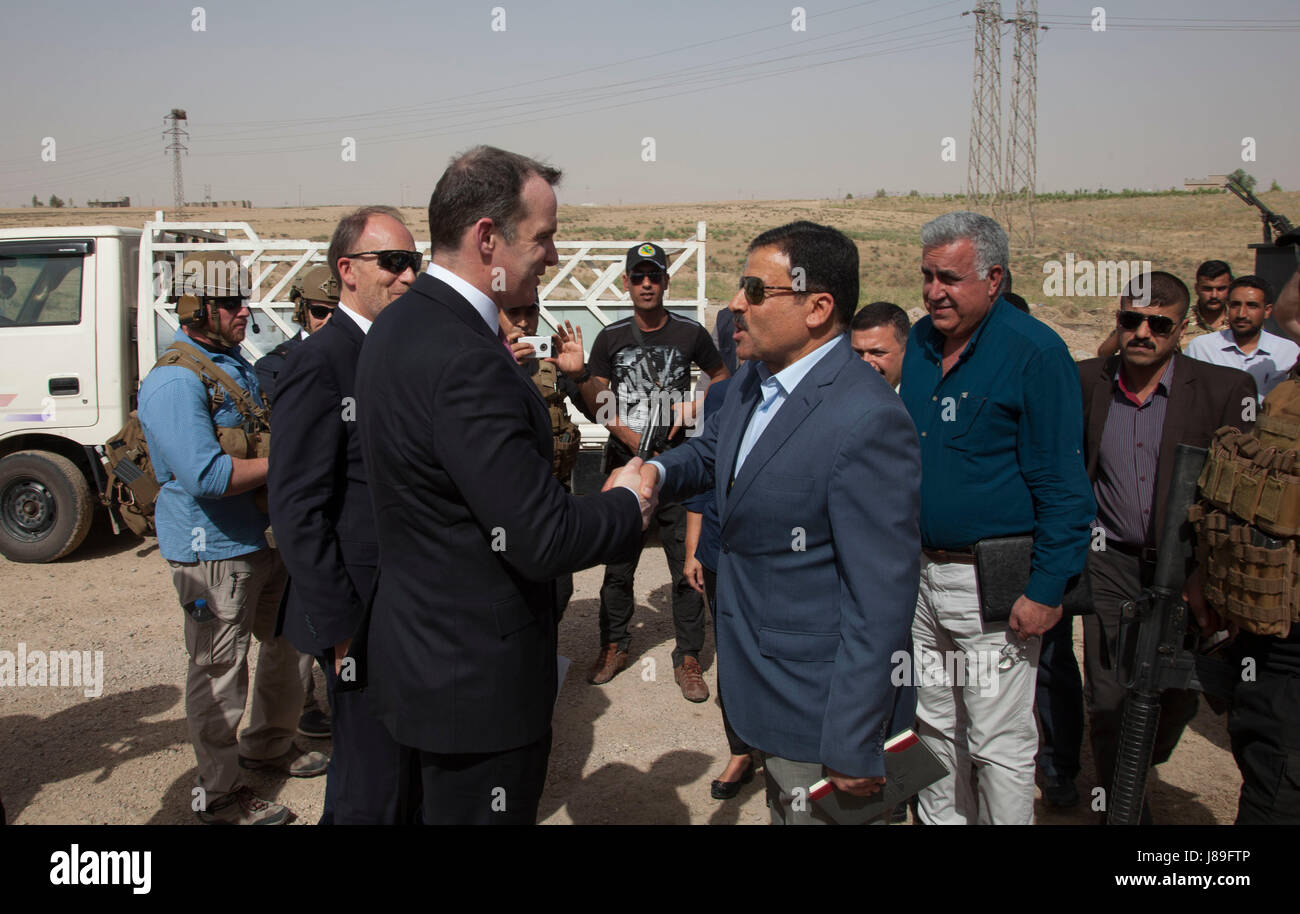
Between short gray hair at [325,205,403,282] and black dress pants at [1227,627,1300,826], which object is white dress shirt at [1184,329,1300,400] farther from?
short gray hair at [325,205,403,282]

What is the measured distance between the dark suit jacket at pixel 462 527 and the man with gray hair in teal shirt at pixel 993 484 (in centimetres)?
145

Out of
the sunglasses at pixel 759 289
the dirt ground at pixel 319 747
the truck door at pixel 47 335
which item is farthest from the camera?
the truck door at pixel 47 335

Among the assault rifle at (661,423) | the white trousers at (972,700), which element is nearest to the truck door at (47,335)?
the assault rifle at (661,423)

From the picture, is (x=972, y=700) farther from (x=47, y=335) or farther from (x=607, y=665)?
(x=47, y=335)

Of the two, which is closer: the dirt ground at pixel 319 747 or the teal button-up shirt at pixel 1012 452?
the teal button-up shirt at pixel 1012 452

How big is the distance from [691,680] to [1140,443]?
267cm

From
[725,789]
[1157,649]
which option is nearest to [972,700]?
[1157,649]

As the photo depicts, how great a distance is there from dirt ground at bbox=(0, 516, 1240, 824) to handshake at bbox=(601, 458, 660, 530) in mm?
2075

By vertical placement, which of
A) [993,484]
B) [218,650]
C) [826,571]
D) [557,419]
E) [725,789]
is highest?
[557,419]

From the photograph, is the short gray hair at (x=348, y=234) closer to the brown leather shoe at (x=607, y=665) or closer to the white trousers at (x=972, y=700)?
the white trousers at (x=972, y=700)

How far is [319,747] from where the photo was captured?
183 inches

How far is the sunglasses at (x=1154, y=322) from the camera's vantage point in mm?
3682

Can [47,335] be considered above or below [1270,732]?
above

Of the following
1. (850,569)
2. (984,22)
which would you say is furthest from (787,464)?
(984,22)
